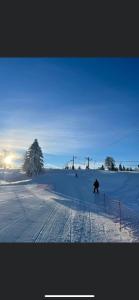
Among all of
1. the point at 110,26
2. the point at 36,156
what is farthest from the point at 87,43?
the point at 36,156

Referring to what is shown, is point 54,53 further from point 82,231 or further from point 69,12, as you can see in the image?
point 82,231

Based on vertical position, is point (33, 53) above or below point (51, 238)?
above

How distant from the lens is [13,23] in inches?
331

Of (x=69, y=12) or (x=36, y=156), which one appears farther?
(x=36, y=156)

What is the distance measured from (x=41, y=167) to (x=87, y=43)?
2223 inches

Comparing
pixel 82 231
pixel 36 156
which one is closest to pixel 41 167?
pixel 36 156

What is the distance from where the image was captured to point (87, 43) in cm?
862
